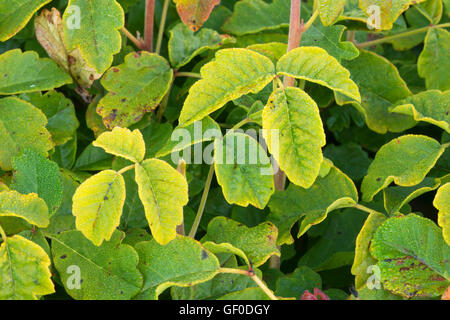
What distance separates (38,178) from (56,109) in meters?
0.25

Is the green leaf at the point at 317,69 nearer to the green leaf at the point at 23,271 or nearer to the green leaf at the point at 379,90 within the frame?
the green leaf at the point at 379,90

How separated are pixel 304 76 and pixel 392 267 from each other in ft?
1.17

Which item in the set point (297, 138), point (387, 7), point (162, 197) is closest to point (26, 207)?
point (162, 197)

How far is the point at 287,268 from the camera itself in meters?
1.29

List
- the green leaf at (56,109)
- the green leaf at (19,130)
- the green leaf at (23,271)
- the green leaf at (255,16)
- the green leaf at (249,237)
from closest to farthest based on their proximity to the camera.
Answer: the green leaf at (23,271) < the green leaf at (249,237) < the green leaf at (19,130) < the green leaf at (56,109) < the green leaf at (255,16)

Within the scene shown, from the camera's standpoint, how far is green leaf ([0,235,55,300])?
0.86m

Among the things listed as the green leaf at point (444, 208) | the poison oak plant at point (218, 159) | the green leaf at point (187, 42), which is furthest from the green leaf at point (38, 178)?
the green leaf at point (444, 208)

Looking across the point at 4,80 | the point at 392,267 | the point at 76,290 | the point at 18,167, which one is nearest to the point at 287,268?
the point at 392,267

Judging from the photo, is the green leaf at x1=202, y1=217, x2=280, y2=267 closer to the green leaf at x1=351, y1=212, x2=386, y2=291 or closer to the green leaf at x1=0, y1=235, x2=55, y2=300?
the green leaf at x1=351, y1=212, x2=386, y2=291

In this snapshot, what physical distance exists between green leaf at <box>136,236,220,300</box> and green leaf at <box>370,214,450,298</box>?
0.95ft

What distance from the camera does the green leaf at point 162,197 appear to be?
863mm

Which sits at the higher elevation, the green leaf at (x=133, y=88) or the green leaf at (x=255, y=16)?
the green leaf at (x=255, y=16)

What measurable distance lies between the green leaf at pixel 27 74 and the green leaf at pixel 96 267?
1.11 ft

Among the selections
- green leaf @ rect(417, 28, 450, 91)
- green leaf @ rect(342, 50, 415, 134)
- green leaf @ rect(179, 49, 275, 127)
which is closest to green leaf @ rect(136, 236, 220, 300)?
green leaf @ rect(179, 49, 275, 127)
